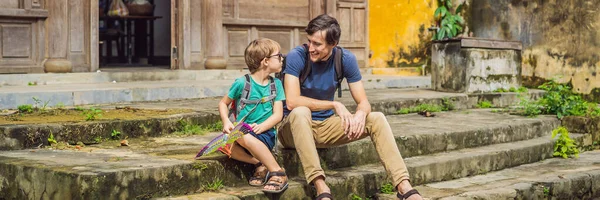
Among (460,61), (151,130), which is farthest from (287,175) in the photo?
(460,61)

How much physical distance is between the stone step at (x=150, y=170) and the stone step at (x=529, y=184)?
14 centimetres

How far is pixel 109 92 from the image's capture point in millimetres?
8406

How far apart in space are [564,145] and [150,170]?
4.59m

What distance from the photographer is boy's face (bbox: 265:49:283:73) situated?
5.47 m

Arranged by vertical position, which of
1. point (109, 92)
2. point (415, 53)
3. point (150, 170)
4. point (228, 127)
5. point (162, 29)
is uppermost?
point (162, 29)

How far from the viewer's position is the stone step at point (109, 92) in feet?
25.5

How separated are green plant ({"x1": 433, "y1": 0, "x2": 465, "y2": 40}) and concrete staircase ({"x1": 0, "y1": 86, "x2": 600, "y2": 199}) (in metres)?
4.17

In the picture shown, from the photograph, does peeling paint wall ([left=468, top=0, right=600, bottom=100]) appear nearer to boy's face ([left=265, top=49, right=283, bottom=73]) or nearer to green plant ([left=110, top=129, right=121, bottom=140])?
boy's face ([left=265, top=49, right=283, bottom=73])

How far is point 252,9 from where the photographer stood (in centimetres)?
1160

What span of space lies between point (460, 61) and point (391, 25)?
3.01 m

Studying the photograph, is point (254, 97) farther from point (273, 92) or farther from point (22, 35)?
point (22, 35)

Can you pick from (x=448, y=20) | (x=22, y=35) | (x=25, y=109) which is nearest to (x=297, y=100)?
(x=25, y=109)

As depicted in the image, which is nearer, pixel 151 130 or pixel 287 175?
pixel 287 175

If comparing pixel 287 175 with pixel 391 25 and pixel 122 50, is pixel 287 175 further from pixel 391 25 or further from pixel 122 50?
pixel 122 50
